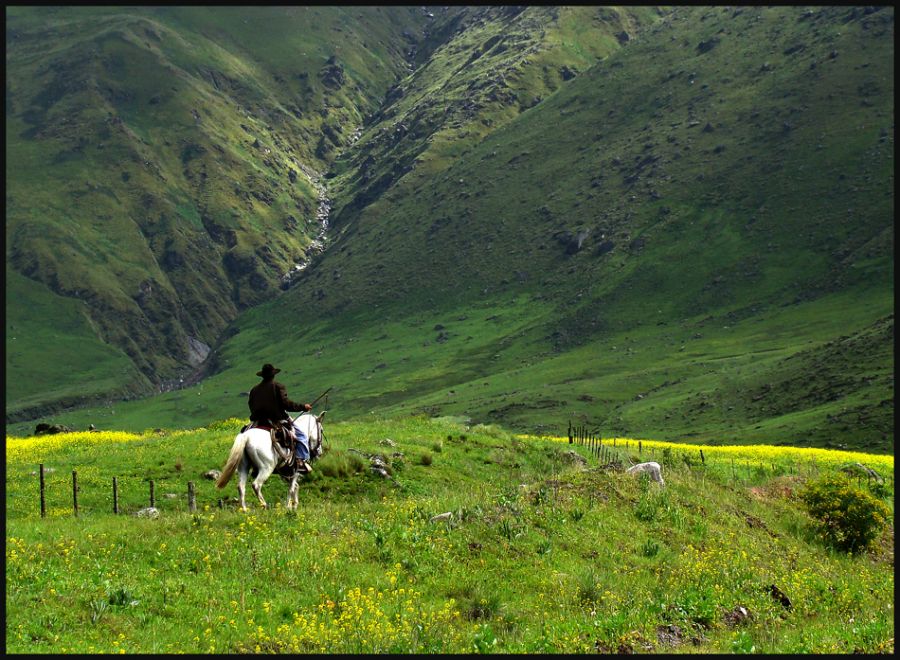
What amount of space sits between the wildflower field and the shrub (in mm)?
707

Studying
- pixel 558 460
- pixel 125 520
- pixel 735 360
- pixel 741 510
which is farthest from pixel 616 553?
pixel 735 360

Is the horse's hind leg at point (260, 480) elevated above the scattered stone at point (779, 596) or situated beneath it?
elevated above

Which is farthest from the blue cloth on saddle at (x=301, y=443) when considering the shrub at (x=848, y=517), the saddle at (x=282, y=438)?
A: the shrub at (x=848, y=517)

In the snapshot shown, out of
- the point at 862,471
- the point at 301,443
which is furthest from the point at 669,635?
the point at 862,471

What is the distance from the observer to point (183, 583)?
1839 centimetres

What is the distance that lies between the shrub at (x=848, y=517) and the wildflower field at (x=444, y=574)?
707 millimetres

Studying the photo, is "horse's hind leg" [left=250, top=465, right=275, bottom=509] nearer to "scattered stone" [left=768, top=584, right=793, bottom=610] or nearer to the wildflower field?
the wildflower field

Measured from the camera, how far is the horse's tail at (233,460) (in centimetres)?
2455

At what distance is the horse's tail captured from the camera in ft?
80.5

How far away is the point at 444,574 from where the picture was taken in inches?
822

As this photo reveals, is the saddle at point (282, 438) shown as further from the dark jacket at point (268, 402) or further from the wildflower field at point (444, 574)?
the wildflower field at point (444, 574)

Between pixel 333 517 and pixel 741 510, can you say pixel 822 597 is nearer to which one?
pixel 741 510

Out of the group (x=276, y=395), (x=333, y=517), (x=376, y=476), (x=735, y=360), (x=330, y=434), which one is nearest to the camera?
(x=333, y=517)

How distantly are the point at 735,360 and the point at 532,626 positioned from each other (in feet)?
586
